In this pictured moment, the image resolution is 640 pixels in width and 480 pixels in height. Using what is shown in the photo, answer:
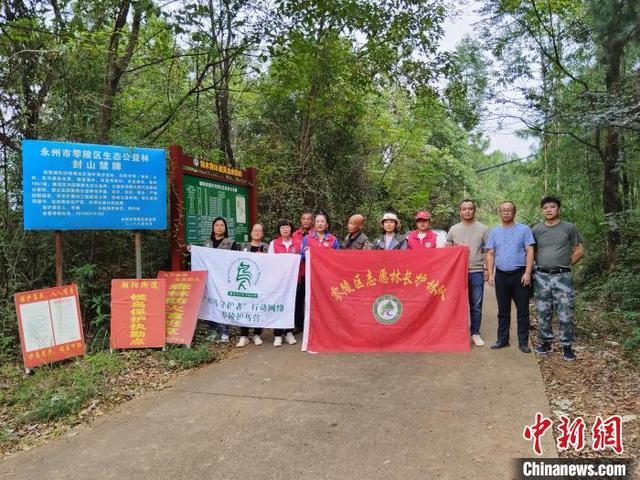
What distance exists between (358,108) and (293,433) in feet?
29.4

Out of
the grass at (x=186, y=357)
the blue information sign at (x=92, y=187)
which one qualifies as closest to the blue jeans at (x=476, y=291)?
Answer: the grass at (x=186, y=357)

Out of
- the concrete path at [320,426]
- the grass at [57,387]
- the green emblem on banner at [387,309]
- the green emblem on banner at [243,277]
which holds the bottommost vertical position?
the concrete path at [320,426]

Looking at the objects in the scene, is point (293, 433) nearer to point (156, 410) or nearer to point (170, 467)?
point (170, 467)

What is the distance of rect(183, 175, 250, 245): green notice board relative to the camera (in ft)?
21.0

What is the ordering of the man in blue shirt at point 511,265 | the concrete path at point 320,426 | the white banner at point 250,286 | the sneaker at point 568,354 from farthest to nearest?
the white banner at point 250,286 → the man in blue shirt at point 511,265 → the sneaker at point 568,354 → the concrete path at point 320,426

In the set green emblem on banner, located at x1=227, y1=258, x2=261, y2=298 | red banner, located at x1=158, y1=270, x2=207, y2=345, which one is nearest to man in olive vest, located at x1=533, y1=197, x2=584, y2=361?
green emblem on banner, located at x1=227, y1=258, x2=261, y2=298

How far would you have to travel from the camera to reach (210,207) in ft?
22.5

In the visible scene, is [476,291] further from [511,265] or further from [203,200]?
[203,200]

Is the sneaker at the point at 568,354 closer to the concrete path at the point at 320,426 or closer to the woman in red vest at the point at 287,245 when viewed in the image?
the concrete path at the point at 320,426

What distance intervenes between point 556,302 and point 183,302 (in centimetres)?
444

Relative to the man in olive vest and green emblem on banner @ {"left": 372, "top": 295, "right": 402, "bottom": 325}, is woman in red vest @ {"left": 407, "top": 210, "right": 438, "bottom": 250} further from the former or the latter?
the man in olive vest

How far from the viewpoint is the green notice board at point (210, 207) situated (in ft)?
21.0

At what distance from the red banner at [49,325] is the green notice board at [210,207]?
1713mm

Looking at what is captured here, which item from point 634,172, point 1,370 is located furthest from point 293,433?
point 634,172
